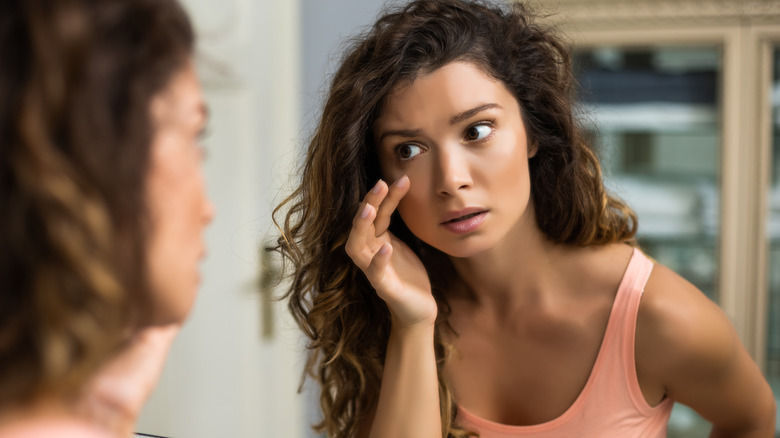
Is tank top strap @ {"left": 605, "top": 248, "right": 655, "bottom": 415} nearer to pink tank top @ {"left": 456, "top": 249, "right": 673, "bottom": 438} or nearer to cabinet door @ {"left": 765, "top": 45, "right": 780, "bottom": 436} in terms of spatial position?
pink tank top @ {"left": 456, "top": 249, "right": 673, "bottom": 438}

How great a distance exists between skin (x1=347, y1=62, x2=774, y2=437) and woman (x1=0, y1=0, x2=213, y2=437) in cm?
53

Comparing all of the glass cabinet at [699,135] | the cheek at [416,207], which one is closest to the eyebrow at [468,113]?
the cheek at [416,207]

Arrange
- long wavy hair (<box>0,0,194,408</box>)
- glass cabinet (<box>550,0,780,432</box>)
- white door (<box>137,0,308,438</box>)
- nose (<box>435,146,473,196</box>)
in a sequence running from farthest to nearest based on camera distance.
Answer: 1. glass cabinet (<box>550,0,780,432</box>)
2. white door (<box>137,0,308,438</box>)
3. nose (<box>435,146,473,196</box>)
4. long wavy hair (<box>0,0,194,408</box>)

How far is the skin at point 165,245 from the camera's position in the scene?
477 millimetres

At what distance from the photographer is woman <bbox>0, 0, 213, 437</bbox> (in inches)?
16.0

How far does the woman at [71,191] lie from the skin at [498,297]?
53 centimetres

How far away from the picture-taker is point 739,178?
6.83 ft

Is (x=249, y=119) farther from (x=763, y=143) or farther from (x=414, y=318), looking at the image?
(x=763, y=143)

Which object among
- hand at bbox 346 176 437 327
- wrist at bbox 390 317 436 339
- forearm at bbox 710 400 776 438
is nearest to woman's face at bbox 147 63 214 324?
hand at bbox 346 176 437 327

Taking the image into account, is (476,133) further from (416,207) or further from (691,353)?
(691,353)

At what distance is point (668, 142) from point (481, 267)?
4.43ft

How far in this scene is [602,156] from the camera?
1618mm

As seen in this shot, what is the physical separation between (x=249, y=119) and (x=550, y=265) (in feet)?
3.32

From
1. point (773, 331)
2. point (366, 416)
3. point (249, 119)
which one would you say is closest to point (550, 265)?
point (366, 416)
